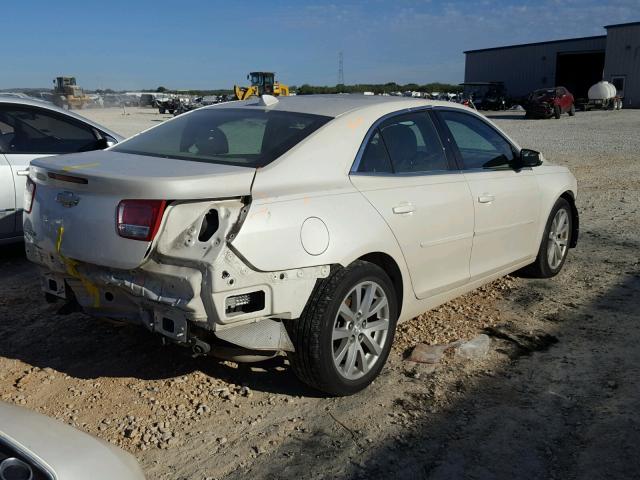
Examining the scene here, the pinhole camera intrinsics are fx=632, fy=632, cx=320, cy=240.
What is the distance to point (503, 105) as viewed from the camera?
44.5m

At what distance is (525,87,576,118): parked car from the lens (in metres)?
32.2

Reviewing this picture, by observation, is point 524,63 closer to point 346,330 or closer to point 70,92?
point 70,92

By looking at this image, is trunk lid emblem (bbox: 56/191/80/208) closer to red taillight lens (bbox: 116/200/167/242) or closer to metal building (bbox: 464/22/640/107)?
red taillight lens (bbox: 116/200/167/242)

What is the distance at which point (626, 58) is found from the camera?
4400 cm

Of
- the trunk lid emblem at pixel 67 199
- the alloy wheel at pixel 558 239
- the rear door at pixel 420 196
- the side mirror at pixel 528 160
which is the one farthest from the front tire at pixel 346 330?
the alloy wheel at pixel 558 239

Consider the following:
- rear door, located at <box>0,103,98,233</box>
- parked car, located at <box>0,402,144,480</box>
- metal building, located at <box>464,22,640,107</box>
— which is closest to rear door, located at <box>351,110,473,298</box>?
parked car, located at <box>0,402,144,480</box>

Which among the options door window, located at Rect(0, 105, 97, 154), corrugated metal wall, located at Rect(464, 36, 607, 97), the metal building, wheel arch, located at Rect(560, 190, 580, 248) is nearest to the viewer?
wheel arch, located at Rect(560, 190, 580, 248)

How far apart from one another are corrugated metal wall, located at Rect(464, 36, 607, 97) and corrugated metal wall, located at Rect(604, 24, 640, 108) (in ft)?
13.5

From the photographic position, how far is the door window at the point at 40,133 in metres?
6.02

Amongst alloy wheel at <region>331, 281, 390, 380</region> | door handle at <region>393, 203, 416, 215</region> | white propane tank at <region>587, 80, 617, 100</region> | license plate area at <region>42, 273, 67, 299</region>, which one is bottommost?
alloy wheel at <region>331, 281, 390, 380</region>

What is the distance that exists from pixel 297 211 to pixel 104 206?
949 mm

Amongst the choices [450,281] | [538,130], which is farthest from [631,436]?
[538,130]

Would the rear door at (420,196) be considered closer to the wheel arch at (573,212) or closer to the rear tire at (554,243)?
the rear tire at (554,243)

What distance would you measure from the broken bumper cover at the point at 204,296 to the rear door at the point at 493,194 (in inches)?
64.9
